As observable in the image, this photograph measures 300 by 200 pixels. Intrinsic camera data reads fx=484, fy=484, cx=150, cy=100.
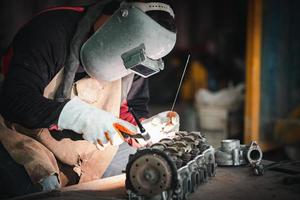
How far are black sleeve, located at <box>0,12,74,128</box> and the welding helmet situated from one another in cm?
19

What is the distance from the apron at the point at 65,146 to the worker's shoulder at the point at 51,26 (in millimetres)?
241

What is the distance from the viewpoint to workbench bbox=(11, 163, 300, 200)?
243 centimetres

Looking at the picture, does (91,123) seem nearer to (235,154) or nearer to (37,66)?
(37,66)

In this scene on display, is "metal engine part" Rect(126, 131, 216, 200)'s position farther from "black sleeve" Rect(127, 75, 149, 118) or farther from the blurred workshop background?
the blurred workshop background

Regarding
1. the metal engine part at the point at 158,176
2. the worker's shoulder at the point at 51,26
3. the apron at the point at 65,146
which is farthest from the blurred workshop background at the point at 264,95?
the metal engine part at the point at 158,176

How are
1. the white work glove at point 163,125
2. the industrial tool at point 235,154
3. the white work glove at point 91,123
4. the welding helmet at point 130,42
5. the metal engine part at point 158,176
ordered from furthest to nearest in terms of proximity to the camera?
the white work glove at point 163,125 → the industrial tool at point 235,154 → the welding helmet at point 130,42 → the white work glove at point 91,123 → the metal engine part at point 158,176

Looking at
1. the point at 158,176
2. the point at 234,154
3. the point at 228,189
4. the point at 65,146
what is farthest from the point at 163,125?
the point at 158,176

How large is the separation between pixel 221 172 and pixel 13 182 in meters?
1.24

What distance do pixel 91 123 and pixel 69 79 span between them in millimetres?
489

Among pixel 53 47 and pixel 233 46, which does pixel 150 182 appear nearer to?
pixel 53 47

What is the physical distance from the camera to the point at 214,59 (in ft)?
32.6

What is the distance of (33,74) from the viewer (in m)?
2.71

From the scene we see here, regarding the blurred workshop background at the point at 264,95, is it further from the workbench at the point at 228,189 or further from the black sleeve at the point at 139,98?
the workbench at the point at 228,189

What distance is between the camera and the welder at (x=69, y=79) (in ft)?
8.57
